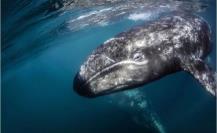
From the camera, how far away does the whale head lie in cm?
617

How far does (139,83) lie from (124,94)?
25.6 metres

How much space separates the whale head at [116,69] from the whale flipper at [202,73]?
74cm

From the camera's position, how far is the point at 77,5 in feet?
61.2

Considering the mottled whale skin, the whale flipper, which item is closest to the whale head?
the mottled whale skin

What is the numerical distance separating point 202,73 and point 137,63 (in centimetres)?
143

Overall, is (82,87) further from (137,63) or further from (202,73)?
(202,73)

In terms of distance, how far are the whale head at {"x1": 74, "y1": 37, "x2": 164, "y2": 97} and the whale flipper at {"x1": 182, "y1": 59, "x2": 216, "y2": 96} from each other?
29.3 inches

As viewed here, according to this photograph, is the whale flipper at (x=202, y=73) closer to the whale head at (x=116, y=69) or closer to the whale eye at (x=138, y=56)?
the whale head at (x=116, y=69)

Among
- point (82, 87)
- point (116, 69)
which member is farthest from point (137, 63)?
point (82, 87)

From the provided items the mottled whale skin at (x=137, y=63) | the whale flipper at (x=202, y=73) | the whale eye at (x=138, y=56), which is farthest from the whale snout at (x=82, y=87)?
the whale flipper at (x=202, y=73)

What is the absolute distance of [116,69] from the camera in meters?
6.32

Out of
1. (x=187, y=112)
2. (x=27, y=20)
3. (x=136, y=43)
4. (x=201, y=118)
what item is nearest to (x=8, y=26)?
(x=27, y=20)

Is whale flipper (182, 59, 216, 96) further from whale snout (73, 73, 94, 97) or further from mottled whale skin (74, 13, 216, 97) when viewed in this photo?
whale snout (73, 73, 94, 97)

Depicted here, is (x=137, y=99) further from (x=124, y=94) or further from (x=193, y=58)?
(x=193, y=58)
